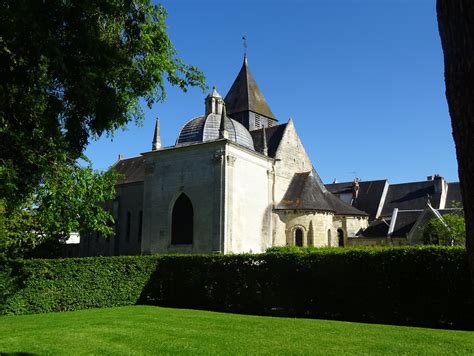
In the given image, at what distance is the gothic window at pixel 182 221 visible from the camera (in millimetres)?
27469

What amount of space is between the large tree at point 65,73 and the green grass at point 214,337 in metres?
3.48

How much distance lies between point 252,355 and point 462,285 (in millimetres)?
7337

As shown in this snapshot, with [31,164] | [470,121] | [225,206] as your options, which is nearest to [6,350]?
[31,164]

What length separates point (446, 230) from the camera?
2758cm

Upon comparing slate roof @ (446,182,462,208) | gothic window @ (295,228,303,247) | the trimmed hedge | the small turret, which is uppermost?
the small turret

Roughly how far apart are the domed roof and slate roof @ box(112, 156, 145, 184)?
7.40m

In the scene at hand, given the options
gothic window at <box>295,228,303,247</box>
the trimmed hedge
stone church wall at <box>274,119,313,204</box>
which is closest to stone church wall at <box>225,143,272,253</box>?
stone church wall at <box>274,119,313,204</box>

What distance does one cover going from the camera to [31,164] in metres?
8.77

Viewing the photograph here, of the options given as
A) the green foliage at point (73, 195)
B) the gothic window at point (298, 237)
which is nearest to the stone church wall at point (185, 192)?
the gothic window at point (298, 237)

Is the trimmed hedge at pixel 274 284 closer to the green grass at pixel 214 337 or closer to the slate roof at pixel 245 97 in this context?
the green grass at pixel 214 337

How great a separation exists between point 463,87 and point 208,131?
26.3 metres

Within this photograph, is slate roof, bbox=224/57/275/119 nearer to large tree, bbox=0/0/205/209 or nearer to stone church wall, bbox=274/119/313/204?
stone church wall, bbox=274/119/313/204

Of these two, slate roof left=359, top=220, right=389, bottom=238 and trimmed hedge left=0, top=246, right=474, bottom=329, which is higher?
slate roof left=359, top=220, right=389, bottom=238

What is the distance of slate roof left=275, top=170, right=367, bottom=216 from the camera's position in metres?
28.9
